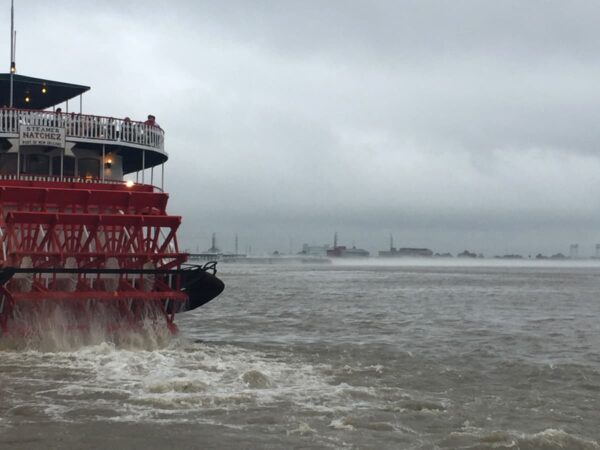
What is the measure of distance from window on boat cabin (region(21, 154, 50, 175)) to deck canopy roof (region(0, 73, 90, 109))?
2736mm

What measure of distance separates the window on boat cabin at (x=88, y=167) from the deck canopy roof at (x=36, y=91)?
8.76 feet

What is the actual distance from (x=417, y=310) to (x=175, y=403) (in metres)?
13.4

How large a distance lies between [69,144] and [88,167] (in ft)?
3.49

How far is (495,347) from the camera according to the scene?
12.2 m

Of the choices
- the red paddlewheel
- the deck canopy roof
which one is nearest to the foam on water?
the red paddlewheel

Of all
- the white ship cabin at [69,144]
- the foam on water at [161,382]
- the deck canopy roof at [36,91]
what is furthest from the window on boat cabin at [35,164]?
the foam on water at [161,382]

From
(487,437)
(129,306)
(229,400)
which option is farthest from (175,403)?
(129,306)

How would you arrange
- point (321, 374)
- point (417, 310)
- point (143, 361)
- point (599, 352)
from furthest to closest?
point (417, 310)
point (599, 352)
point (143, 361)
point (321, 374)

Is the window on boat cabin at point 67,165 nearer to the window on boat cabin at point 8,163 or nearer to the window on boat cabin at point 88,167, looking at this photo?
the window on boat cabin at point 88,167

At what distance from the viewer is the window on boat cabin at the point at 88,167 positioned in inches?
592

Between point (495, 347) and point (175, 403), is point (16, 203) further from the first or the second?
point (495, 347)

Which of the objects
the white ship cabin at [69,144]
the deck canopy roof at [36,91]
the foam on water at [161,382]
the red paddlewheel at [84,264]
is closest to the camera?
the foam on water at [161,382]

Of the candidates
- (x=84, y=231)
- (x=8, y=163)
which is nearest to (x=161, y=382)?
(x=84, y=231)

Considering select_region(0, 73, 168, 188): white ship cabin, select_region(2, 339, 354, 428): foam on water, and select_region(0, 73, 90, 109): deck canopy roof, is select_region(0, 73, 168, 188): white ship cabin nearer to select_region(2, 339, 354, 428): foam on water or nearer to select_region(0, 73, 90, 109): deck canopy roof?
select_region(0, 73, 90, 109): deck canopy roof
